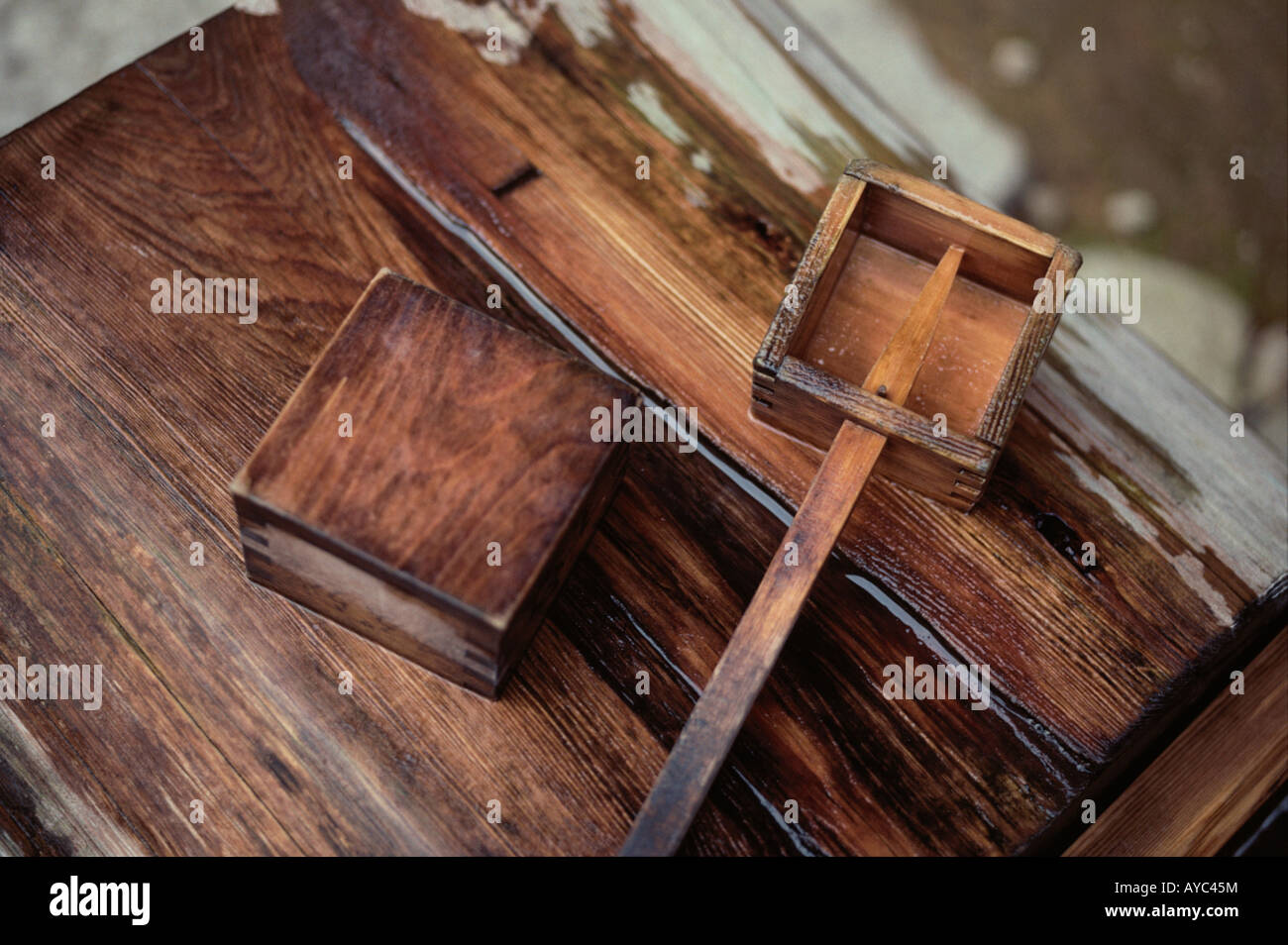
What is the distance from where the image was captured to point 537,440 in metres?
1.25

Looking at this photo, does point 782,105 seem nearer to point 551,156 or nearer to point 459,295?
point 551,156

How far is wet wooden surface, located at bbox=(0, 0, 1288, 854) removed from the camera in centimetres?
134

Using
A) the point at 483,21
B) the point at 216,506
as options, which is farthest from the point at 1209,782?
the point at 483,21

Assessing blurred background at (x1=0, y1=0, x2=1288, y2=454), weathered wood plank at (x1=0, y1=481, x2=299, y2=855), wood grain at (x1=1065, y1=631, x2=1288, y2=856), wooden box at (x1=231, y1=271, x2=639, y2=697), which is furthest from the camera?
blurred background at (x1=0, y1=0, x2=1288, y2=454)

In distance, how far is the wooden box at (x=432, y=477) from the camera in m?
1.18

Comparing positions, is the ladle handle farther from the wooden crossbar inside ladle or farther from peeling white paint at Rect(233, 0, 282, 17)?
peeling white paint at Rect(233, 0, 282, 17)

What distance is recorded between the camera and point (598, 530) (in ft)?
4.75

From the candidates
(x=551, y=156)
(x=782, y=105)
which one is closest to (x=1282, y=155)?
(x=782, y=105)

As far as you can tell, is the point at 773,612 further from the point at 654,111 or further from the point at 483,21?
the point at 483,21

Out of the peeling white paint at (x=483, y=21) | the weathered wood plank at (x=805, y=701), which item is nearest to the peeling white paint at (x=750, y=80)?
the peeling white paint at (x=483, y=21)

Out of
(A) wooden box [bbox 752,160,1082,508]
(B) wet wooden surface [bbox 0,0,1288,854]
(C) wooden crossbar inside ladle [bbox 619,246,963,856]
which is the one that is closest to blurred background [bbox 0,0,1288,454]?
(B) wet wooden surface [bbox 0,0,1288,854]

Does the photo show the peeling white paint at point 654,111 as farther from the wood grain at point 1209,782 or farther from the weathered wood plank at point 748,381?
the wood grain at point 1209,782

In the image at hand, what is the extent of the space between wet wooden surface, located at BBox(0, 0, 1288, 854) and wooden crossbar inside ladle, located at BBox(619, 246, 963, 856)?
130 millimetres

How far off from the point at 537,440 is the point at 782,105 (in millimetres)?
758
